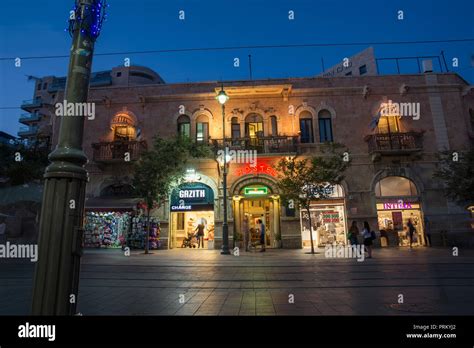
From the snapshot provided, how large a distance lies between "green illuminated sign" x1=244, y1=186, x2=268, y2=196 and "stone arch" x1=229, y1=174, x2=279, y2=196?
344 mm

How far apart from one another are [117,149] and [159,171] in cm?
601

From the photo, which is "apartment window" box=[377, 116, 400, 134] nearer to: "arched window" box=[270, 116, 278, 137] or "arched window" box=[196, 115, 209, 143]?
"arched window" box=[270, 116, 278, 137]

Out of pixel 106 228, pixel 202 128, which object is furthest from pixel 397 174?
pixel 106 228

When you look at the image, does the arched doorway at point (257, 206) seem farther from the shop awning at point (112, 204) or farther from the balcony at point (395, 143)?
the balcony at point (395, 143)

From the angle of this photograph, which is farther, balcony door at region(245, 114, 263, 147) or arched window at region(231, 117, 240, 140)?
arched window at region(231, 117, 240, 140)

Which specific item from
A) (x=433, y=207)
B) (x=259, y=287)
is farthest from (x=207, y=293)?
(x=433, y=207)

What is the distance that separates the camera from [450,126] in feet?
69.2

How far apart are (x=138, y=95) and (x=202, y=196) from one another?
9.18 meters

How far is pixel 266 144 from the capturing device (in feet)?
68.2

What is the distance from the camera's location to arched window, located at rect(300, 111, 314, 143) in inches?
842

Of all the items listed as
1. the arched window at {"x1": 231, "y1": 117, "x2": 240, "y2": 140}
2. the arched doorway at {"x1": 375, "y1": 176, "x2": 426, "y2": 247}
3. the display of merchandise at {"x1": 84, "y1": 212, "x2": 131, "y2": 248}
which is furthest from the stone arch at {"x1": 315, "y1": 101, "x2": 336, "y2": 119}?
the display of merchandise at {"x1": 84, "y1": 212, "x2": 131, "y2": 248}

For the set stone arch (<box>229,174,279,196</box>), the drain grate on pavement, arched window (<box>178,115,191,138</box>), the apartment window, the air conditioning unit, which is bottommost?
the drain grate on pavement

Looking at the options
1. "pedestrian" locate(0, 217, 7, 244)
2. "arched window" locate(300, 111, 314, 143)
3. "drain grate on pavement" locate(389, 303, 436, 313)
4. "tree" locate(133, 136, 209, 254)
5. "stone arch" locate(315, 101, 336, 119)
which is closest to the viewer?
"drain grate on pavement" locate(389, 303, 436, 313)
